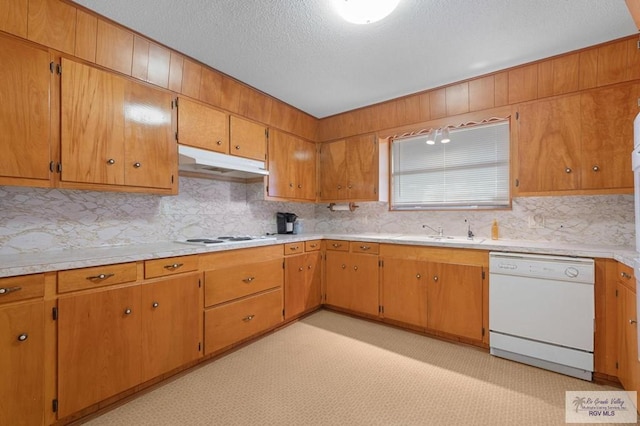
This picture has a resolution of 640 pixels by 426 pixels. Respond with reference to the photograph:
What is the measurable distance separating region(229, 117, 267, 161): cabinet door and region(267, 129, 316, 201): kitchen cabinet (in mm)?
129

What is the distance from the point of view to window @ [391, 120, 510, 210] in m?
2.99

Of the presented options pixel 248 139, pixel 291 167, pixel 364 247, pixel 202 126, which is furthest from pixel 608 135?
pixel 202 126

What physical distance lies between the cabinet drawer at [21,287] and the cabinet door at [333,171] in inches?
117

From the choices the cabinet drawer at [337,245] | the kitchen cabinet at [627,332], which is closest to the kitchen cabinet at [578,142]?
the kitchen cabinet at [627,332]

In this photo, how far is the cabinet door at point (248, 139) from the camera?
288cm

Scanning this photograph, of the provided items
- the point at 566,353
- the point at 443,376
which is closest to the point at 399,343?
the point at 443,376

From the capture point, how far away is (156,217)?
102 inches

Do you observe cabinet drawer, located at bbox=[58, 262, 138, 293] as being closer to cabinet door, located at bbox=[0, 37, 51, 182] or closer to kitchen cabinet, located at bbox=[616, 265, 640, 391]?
cabinet door, located at bbox=[0, 37, 51, 182]

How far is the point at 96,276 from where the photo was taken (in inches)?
66.9

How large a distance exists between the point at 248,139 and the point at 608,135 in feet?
10.4

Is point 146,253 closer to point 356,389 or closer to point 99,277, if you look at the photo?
point 99,277

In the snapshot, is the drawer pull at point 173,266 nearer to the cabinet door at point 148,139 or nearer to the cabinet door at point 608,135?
the cabinet door at point 148,139

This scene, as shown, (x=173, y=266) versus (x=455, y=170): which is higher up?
(x=455, y=170)

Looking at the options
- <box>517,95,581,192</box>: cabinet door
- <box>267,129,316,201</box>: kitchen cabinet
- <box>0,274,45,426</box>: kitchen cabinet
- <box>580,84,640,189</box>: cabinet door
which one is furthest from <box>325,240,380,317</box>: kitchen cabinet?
<box>0,274,45,426</box>: kitchen cabinet
